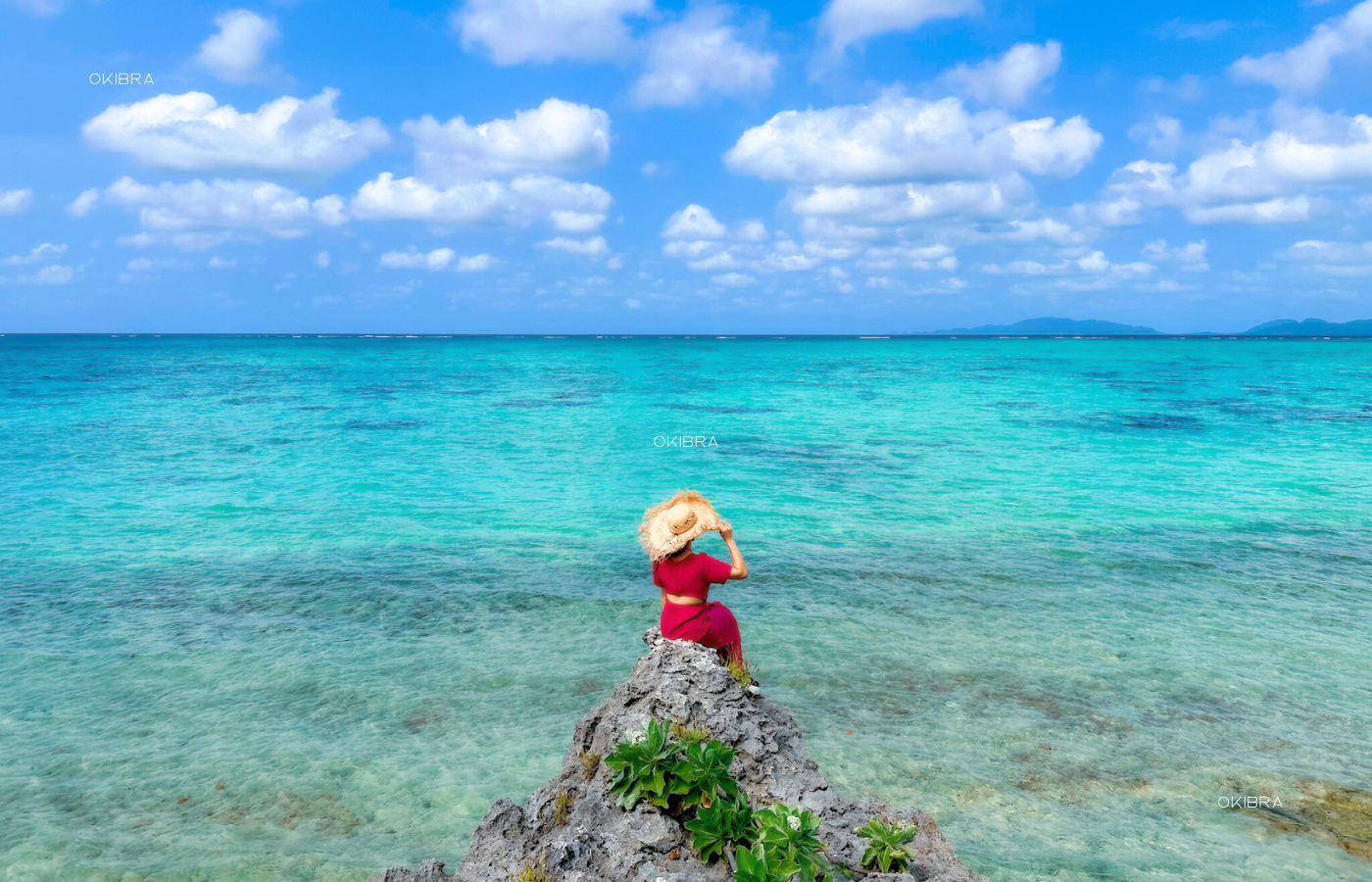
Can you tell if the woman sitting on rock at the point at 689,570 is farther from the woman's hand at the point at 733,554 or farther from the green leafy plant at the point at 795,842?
the green leafy plant at the point at 795,842

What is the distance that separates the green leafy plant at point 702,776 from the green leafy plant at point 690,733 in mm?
105

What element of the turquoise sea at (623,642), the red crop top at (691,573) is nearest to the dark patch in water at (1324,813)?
the turquoise sea at (623,642)

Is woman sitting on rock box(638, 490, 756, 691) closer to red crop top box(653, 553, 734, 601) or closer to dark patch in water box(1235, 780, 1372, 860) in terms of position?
red crop top box(653, 553, 734, 601)

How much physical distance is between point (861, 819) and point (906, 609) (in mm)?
6768

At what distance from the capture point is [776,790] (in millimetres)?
3703

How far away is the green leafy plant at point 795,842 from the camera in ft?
10.3

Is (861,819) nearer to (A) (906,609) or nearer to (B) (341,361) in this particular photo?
(A) (906,609)

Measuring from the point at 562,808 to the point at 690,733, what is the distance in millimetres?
711

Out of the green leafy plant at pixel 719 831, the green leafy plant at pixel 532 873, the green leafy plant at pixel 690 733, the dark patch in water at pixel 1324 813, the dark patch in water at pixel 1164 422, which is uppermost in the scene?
the green leafy plant at pixel 690 733

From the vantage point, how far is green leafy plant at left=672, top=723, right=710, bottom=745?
3.71 m

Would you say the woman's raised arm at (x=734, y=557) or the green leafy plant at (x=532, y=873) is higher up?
the woman's raised arm at (x=734, y=557)

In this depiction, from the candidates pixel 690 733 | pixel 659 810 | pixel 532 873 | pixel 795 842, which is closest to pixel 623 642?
pixel 690 733

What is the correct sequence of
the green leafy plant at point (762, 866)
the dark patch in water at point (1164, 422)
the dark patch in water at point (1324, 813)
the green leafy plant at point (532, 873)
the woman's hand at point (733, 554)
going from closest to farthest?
1. the green leafy plant at point (762, 866)
2. the green leafy plant at point (532, 873)
3. the woman's hand at point (733, 554)
4. the dark patch in water at point (1324, 813)
5. the dark patch in water at point (1164, 422)

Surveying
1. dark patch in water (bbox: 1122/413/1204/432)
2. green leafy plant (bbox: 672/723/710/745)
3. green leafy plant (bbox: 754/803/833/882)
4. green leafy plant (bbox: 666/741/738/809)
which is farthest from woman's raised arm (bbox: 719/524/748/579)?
dark patch in water (bbox: 1122/413/1204/432)
